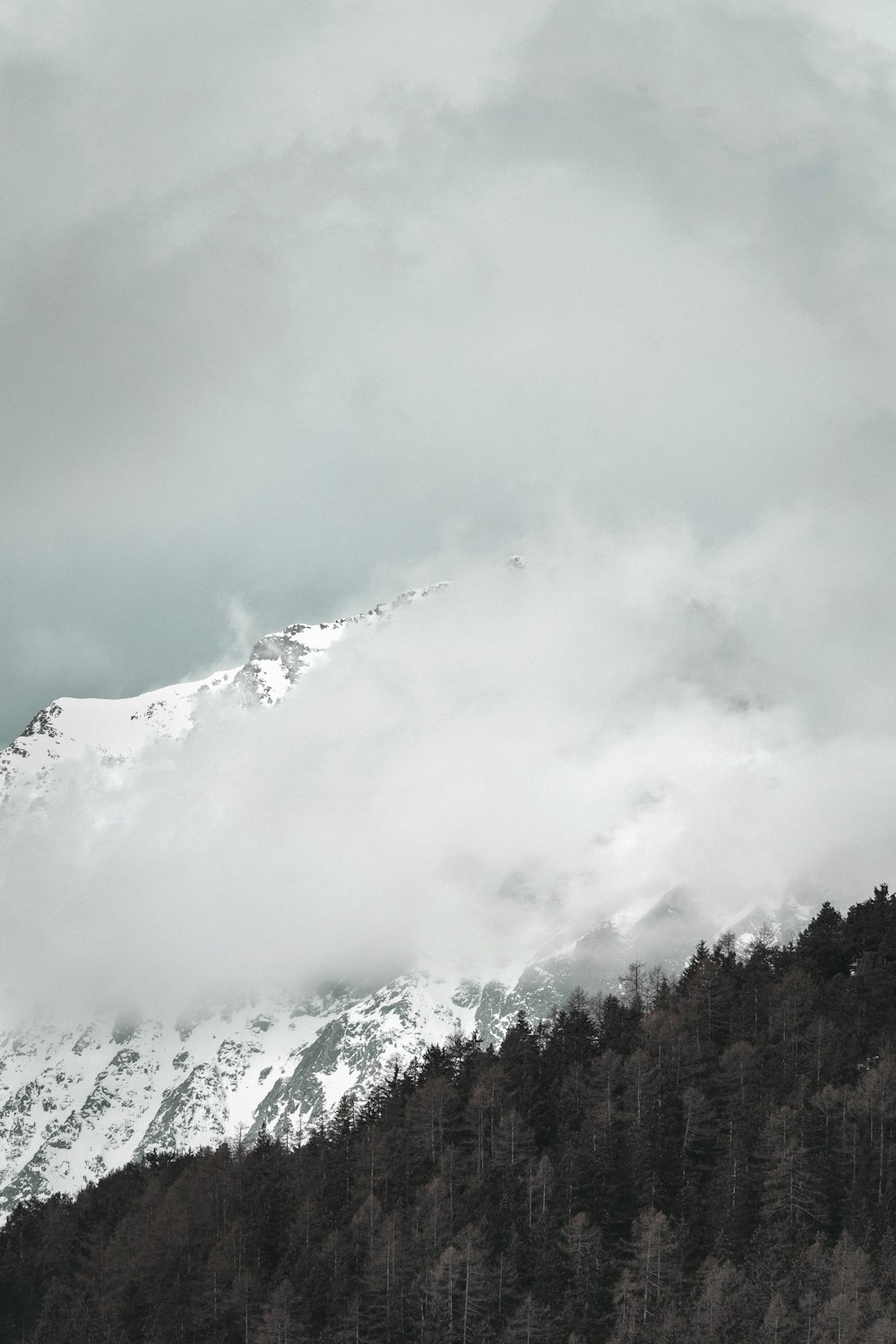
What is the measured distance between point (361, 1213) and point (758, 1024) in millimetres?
37221

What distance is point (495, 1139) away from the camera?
12369cm

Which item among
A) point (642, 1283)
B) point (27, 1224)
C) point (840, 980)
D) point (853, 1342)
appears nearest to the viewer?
point (853, 1342)

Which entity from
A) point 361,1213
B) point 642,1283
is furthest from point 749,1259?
point 361,1213

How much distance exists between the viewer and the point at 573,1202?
116 meters

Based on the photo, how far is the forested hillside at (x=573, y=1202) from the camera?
105 m

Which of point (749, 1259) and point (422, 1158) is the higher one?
point (422, 1158)

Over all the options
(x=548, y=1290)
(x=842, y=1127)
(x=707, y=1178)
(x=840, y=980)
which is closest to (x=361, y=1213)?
(x=548, y=1290)

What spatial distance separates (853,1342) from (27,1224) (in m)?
88.7

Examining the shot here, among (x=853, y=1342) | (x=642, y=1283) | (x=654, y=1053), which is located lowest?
(x=853, y=1342)

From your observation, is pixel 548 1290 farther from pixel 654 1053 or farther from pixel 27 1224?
pixel 27 1224

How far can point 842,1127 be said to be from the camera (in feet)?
371

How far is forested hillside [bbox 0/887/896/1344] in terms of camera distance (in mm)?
105250

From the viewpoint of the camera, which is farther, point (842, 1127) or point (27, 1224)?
point (27, 1224)

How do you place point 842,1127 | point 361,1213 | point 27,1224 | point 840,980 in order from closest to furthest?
point 842,1127, point 361,1213, point 840,980, point 27,1224
